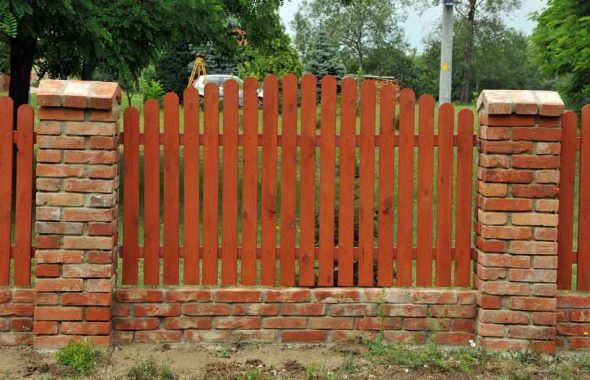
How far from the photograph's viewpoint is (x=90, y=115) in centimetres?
499

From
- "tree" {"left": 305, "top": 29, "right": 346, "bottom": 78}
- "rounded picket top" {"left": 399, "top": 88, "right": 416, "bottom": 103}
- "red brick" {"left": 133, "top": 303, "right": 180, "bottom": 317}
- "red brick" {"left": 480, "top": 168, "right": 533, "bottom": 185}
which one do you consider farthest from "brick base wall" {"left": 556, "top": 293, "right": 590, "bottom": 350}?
"tree" {"left": 305, "top": 29, "right": 346, "bottom": 78}

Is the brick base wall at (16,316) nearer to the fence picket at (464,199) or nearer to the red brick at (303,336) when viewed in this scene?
the red brick at (303,336)

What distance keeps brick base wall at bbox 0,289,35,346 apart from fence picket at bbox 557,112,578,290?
139 inches

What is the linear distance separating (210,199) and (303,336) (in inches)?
43.8

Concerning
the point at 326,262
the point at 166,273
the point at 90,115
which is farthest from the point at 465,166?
the point at 90,115

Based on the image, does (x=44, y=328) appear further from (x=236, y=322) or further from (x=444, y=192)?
(x=444, y=192)

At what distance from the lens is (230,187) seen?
529 centimetres

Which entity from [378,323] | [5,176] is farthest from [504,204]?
[5,176]

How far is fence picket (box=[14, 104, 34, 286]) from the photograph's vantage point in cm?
511

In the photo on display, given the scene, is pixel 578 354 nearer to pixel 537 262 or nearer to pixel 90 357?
pixel 537 262

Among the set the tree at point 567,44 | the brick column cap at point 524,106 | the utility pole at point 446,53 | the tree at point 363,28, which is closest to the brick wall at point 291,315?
the brick column cap at point 524,106

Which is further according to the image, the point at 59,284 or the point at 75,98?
the point at 59,284

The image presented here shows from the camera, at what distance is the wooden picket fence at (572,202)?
5195mm

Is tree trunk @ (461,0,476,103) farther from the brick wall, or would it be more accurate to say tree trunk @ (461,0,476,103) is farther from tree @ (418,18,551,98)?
the brick wall
